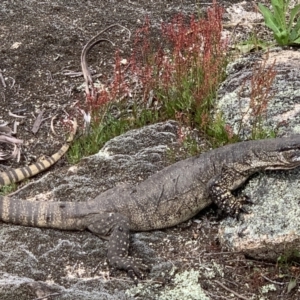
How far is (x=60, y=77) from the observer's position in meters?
10.4

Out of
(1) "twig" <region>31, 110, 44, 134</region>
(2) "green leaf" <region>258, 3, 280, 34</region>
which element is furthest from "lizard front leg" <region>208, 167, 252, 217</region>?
(2) "green leaf" <region>258, 3, 280, 34</region>

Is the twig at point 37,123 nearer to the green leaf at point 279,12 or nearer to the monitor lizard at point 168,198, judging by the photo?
the monitor lizard at point 168,198

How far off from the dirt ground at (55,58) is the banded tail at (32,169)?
115 mm

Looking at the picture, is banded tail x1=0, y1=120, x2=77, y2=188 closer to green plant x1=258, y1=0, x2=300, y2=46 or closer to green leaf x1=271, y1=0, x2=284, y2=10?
green plant x1=258, y1=0, x2=300, y2=46

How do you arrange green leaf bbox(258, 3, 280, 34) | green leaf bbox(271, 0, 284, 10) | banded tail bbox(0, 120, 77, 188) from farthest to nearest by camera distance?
1. green leaf bbox(258, 3, 280, 34)
2. green leaf bbox(271, 0, 284, 10)
3. banded tail bbox(0, 120, 77, 188)

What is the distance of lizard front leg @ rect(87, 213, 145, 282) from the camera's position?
21.9 feet

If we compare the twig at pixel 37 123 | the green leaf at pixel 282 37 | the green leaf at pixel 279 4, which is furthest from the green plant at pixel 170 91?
the green leaf at pixel 279 4

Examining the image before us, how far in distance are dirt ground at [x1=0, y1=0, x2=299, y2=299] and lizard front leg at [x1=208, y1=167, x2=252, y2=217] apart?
0.30 metres

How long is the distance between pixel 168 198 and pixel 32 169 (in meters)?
1.93

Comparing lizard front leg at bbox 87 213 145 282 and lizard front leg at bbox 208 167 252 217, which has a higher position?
lizard front leg at bbox 208 167 252 217

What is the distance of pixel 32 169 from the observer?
8.30 meters

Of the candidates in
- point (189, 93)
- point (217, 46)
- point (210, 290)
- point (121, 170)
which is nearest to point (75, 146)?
point (121, 170)

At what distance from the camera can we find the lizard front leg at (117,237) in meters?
6.68

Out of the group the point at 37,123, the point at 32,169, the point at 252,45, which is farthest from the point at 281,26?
the point at 32,169
